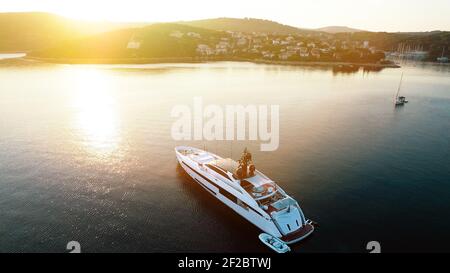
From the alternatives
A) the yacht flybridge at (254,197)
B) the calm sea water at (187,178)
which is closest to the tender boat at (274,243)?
the yacht flybridge at (254,197)

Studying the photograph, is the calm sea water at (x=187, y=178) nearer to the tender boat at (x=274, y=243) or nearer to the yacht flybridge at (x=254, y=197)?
the tender boat at (x=274, y=243)

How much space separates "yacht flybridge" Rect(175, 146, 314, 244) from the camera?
27828 millimetres

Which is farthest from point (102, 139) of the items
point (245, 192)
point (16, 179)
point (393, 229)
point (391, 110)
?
point (391, 110)

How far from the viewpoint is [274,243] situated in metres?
26.7

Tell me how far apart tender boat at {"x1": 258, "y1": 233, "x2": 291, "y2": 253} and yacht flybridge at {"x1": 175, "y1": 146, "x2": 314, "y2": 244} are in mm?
437

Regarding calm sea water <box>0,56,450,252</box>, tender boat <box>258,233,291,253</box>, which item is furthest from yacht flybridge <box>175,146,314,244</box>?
calm sea water <box>0,56,450,252</box>

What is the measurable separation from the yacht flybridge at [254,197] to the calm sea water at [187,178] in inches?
51.6

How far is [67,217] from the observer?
30.7m

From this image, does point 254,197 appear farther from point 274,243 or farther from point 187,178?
point 187,178

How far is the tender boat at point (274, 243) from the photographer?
26.1 metres

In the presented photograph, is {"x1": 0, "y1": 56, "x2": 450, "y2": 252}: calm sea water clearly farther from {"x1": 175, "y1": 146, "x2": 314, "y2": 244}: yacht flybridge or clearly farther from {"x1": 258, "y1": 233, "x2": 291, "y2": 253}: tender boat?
{"x1": 175, "y1": 146, "x2": 314, "y2": 244}: yacht flybridge

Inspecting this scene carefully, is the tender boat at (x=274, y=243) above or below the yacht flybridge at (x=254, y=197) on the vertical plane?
below
